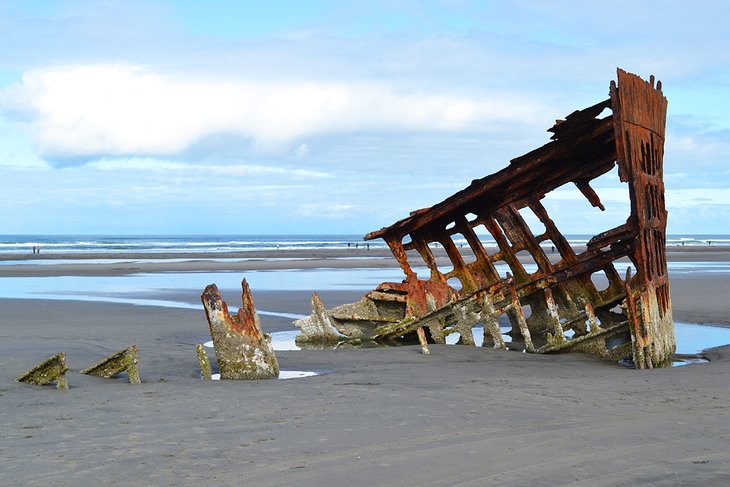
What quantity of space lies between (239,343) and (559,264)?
16.0 ft

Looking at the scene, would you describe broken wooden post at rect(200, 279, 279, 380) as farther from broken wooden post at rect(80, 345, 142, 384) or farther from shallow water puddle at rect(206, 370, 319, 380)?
broken wooden post at rect(80, 345, 142, 384)

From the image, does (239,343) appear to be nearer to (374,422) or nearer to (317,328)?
(374,422)

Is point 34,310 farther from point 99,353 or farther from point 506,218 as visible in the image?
point 506,218

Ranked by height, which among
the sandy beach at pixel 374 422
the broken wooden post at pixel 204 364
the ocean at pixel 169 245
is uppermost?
the ocean at pixel 169 245

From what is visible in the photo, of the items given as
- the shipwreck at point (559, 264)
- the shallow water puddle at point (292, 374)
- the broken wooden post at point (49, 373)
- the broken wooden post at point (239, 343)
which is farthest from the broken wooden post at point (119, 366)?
the shipwreck at point (559, 264)

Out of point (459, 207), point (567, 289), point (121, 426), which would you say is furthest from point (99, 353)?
point (567, 289)

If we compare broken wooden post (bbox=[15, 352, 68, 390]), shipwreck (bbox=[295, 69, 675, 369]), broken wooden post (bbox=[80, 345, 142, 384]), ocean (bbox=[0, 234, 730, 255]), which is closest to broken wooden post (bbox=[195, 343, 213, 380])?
broken wooden post (bbox=[80, 345, 142, 384])

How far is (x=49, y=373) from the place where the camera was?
24.5ft

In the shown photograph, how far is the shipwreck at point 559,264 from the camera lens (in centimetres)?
959

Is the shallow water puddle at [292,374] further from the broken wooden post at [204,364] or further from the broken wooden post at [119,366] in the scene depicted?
the broken wooden post at [119,366]

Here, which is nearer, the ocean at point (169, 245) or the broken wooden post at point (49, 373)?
the broken wooden post at point (49, 373)

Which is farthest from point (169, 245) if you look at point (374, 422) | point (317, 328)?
point (374, 422)

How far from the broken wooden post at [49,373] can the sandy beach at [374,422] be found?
0.14 metres

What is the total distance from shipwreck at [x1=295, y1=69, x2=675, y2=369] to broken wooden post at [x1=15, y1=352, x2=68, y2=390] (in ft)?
14.8
